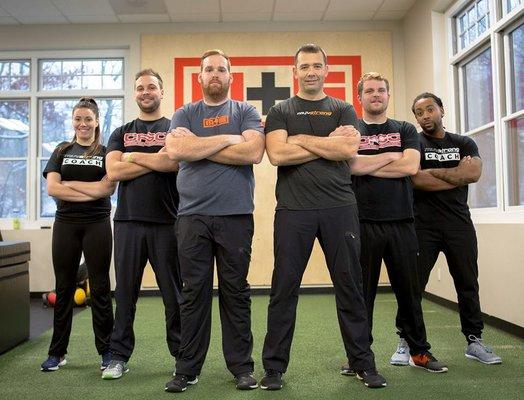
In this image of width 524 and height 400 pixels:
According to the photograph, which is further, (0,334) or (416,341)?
(0,334)

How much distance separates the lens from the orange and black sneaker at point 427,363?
2.39 meters

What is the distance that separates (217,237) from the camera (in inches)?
86.0

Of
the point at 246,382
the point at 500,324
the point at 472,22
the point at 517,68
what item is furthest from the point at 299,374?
the point at 472,22

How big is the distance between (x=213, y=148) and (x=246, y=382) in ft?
3.30

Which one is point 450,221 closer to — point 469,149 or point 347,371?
point 469,149

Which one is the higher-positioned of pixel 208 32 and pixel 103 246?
pixel 208 32

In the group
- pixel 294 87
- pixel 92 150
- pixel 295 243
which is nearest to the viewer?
pixel 295 243

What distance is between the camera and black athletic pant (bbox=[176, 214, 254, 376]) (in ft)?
7.13

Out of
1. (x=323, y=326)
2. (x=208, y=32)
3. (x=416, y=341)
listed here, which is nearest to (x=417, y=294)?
(x=416, y=341)

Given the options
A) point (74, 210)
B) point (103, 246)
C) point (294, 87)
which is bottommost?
point (103, 246)

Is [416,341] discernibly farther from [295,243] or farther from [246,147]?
[246,147]

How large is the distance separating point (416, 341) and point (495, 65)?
2.45m

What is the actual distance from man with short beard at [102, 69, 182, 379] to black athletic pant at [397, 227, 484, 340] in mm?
1282

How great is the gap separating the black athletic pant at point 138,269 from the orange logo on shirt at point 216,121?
1.65 feet
